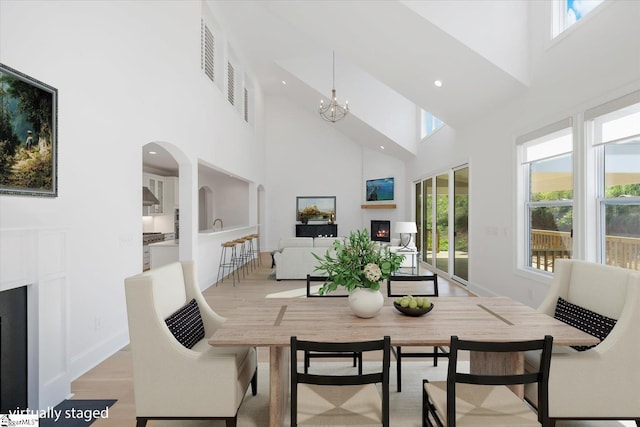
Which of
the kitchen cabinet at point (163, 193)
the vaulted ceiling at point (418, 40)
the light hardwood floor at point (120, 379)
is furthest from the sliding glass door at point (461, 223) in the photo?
the kitchen cabinet at point (163, 193)

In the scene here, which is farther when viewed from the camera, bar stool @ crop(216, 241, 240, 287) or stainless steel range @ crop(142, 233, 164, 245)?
stainless steel range @ crop(142, 233, 164, 245)

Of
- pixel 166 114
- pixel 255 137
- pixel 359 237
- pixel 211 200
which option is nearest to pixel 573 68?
pixel 359 237

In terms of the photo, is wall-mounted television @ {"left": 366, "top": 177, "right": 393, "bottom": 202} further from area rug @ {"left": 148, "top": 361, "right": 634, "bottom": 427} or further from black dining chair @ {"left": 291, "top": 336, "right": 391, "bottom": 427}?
black dining chair @ {"left": 291, "top": 336, "right": 391, "bottom": 427}

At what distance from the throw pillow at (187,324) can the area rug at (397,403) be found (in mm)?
535

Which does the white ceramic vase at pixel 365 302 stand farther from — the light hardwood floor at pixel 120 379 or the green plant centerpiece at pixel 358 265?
the light hardwood floor at pixel 120 379

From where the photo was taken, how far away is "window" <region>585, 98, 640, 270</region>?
303 cm

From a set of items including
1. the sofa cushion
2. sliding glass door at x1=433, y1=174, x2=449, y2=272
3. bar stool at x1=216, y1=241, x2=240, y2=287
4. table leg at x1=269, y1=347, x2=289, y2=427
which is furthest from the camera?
Answer: sliding glass door at x1=433, y1=174, x2=449, y2=272

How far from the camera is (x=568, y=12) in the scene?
382 cm

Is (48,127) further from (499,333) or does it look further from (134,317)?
(499,333)

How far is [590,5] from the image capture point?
346cm

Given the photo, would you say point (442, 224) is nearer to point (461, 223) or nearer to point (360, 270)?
point (461, 223)

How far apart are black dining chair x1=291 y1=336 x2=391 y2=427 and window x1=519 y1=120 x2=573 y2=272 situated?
10.6 feet

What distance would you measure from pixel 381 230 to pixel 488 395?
978 cm

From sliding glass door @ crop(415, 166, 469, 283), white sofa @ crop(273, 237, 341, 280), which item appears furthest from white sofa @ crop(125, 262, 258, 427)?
sliding glass door @ crop(415, 166, 469, 283)
